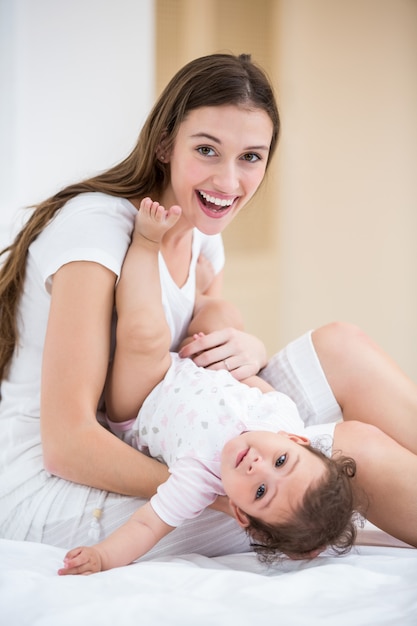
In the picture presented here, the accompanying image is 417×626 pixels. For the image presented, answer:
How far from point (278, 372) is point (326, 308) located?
286 cm

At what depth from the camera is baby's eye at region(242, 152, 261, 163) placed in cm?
162

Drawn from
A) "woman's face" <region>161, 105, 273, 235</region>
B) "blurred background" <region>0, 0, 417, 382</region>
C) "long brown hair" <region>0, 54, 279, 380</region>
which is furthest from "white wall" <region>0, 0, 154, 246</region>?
"woman's face" <region>161, 105, 273, 235</region>

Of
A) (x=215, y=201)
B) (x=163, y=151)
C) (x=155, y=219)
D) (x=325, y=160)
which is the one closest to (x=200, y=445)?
(x=155, y=219)

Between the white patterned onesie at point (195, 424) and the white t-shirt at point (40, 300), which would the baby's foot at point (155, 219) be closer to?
the white t-shirt at point (40, 300)

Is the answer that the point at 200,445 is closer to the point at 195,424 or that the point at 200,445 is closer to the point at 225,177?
the point at 195,424

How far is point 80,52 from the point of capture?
3.46m

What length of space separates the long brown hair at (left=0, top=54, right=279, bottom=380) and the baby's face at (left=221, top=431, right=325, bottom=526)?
62 centimetres

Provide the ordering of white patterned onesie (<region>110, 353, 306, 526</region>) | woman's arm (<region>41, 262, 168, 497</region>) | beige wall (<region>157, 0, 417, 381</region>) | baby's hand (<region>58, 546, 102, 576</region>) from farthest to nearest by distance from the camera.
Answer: beige wall (<region>157, 0, 417, 381</region>)
woman's arm (<region>41, 262, 168, 497</region>)
white patterned onesie (<region>110, 353, 306, 526</region>)
baby's hand (<region>58, 546, 102, 576</region>)

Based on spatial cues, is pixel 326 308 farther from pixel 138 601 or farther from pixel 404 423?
pixel 138 601

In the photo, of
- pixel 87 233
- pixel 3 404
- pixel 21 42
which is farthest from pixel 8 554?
pixel 21 42

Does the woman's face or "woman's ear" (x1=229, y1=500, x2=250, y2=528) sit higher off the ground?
the woman's face

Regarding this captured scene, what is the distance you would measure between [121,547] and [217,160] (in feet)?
2.57

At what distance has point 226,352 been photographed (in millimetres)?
1601

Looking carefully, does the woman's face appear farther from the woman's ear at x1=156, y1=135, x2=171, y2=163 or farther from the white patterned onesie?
the white patterned onesie
